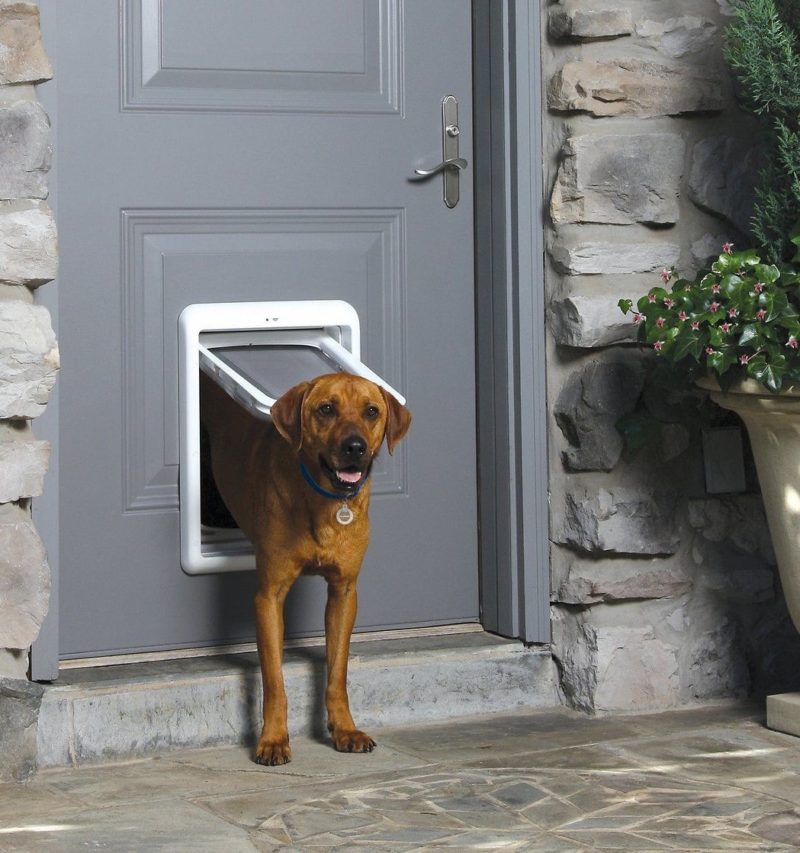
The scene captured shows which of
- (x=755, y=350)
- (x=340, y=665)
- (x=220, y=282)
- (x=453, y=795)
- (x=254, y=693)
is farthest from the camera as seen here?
(x=220, y=282)

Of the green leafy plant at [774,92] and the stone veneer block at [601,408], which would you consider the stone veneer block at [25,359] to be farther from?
the green leafy plant at [774,92]

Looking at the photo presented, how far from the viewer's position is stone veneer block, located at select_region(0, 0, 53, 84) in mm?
2887

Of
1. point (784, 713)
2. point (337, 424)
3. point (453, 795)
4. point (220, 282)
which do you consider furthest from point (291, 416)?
point (784, 713)

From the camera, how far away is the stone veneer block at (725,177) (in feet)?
11.5

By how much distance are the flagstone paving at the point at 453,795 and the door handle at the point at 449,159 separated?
135cm

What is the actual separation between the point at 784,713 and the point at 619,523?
59 cm

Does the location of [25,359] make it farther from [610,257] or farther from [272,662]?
[610,257]

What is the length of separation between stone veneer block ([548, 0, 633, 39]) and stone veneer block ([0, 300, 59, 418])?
57.5 inches

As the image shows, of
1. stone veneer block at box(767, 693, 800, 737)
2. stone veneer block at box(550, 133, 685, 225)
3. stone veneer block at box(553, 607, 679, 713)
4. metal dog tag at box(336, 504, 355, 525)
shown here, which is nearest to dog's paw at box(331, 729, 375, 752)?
metal dog tag at box(336, 504, 355, 525)

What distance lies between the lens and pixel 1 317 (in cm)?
287

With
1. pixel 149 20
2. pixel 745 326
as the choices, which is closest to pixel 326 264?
pixel 149 20

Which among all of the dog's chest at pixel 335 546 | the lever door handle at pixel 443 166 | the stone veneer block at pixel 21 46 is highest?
the stone veneer block at pixel 21 46

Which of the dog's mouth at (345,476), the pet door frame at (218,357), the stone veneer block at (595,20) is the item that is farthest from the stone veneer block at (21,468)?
the stone veneer block at (595,20)

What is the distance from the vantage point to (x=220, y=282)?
3.39 meters
